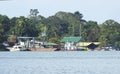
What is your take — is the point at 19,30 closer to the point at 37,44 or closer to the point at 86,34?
the point at 37,44

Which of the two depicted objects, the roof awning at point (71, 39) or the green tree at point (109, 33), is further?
the roof awning at point (71, 39)

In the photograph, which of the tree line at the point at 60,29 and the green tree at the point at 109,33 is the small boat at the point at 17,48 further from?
the green tree at the point at 109,33

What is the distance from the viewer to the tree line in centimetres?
12094

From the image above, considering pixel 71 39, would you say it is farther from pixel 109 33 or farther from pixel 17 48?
pixel 17 48

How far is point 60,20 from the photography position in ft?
473

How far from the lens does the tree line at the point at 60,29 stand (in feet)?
397

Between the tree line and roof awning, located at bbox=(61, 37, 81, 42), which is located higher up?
the tree line
